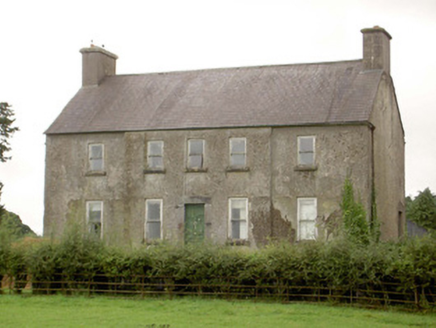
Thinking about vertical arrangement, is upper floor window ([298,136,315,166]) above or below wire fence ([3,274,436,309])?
above

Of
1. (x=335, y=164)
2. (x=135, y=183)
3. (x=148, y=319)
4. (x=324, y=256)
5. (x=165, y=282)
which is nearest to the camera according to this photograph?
(x=148, y=319)

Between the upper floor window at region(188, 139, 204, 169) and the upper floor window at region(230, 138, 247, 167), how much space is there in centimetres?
144

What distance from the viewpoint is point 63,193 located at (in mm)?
41875

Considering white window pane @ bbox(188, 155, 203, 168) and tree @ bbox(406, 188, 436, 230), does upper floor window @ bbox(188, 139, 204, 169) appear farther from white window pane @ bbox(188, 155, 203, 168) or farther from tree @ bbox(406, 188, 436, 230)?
tree @ bbox(406, 188, 436, 230)

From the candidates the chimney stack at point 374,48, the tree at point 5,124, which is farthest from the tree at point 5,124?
the chimney stack at point 374,48

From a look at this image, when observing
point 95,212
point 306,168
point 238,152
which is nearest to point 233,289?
point 306,168

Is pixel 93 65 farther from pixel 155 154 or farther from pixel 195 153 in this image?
pixel 195 153

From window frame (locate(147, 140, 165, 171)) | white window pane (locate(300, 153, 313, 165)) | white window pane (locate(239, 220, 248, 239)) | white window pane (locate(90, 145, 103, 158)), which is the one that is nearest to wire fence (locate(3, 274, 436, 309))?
white window pane (locate(239, 220, 248, 239))

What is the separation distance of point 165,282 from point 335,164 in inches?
457

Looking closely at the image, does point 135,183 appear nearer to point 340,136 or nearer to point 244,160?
point 244,160

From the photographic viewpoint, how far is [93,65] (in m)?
45.5

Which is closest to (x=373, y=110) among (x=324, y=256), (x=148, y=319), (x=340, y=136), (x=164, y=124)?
(x=340, y=136)

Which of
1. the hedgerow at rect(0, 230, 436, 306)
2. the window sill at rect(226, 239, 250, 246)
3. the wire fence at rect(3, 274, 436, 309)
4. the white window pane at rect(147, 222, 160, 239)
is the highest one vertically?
the white window pane at rect(147, 222, 160, 239)

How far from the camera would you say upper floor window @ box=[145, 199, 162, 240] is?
39881mm
